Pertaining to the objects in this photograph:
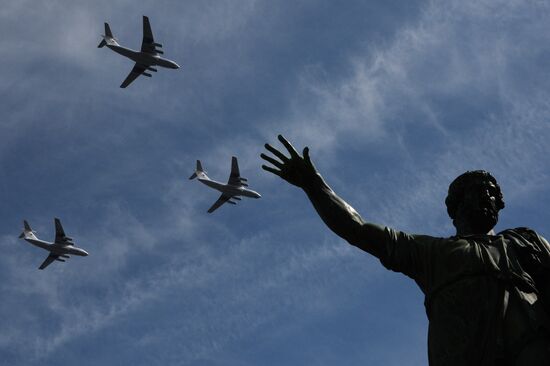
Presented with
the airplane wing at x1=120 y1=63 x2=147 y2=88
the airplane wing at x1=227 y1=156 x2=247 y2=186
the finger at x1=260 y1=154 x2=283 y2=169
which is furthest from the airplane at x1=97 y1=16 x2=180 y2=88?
the finger at x1=260 y1=154 x2=283 y2=169

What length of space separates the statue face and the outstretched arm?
670 mm

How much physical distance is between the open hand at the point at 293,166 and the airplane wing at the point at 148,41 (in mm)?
77577

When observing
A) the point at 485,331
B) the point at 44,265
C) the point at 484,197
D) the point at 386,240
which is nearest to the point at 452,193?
the point at 484,197

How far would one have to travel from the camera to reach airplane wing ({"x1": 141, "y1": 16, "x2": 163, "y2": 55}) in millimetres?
81850

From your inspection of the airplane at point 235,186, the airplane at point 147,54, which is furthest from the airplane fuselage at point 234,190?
the airplane at point 147,54

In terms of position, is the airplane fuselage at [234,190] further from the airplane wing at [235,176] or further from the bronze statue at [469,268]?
the bronze statue at [469,268]

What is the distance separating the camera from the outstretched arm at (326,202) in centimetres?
597

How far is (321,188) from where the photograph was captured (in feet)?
20.5

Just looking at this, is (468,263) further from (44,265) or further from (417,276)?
(44,265)

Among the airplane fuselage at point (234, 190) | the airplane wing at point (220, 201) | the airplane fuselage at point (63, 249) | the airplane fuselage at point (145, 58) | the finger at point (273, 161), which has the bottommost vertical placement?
the finger at point (273, 161)

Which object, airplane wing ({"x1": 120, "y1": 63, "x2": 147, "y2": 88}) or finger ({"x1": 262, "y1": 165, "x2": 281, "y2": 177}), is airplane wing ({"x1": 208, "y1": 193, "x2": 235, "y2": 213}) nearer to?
airplane wing ({"x1": 120, "y1": 63, "x2": 147, "y2": 88})

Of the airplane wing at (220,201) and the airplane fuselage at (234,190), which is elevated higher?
the airplane wing at (220,201)

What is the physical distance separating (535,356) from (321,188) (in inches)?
72.5

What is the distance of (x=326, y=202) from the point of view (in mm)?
6152
